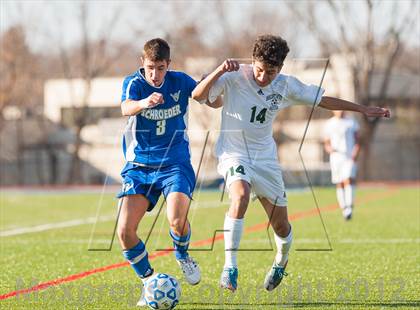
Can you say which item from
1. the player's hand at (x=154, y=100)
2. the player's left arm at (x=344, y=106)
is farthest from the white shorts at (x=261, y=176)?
the player's hand at (x=154, y=100)

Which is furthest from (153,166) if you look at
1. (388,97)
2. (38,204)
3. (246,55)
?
(388,97)

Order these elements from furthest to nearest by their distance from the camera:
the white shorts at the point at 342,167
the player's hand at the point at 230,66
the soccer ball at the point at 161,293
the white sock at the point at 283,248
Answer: the white shorts at the point at 342,167
the white sock at the point at 283,248
the player's hand at the point at 230,66
the soccer ball at the point at 161,293

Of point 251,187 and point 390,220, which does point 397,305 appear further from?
point 390,220

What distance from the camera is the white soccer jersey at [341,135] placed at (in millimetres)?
15531

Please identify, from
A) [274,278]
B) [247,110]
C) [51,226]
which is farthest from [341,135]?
[247,110]

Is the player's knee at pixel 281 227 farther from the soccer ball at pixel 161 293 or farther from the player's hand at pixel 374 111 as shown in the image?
the soccer ball at pixel 161 293

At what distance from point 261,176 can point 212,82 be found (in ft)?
2.73

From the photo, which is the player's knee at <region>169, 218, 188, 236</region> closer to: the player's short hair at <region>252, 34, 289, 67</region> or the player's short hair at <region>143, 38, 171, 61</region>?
the player's short hair at <region>143, 38, 171, 61</region>

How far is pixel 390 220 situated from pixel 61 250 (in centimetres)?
633

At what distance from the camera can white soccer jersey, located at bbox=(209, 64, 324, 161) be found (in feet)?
22.3

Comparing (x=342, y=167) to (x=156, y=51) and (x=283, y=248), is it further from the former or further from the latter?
(x=156, y=51)

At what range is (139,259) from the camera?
6.65 meters

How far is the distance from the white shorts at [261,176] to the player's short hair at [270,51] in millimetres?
793

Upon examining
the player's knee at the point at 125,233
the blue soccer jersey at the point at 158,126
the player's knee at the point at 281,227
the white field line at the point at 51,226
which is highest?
the blue soccer jersey at the point at 158,126
